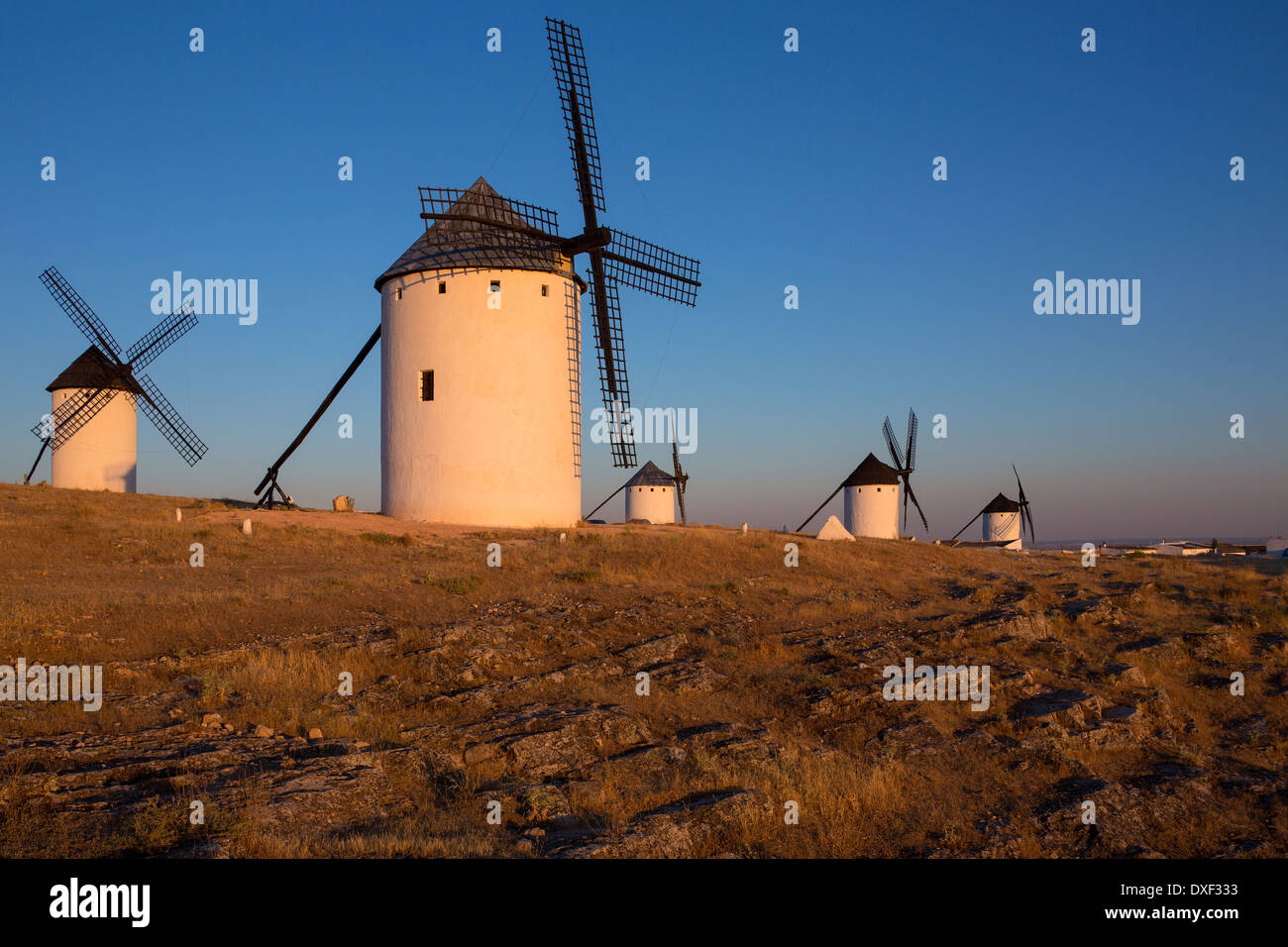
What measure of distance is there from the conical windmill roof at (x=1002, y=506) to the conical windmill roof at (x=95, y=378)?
59247 millimetres

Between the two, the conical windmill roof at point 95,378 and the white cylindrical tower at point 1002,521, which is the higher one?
the conical windmill roof at point 95,378

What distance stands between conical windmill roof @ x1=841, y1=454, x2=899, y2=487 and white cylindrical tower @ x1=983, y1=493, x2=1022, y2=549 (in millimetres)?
13839

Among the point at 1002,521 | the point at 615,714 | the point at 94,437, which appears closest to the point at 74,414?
the point at 94,437

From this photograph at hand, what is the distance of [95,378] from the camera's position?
43594 millimetres

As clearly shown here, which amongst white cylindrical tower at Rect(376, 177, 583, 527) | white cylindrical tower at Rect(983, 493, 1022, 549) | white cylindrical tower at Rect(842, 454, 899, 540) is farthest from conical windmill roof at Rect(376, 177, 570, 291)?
white cylindrical tower at Rect(983, 493, 1022, 549)

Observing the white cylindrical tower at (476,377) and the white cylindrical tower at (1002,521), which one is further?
the white cylindrical tower at (1002,521)

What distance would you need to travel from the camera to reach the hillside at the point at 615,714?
6535 mm

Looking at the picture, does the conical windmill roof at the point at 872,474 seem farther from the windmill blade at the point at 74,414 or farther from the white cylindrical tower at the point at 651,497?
the windmill blade at the point at 74,414

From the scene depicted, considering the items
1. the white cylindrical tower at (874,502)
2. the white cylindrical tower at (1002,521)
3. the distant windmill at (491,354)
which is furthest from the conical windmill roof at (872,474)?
the distant windmill at (491,354)

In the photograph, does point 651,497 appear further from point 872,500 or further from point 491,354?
point 491,354

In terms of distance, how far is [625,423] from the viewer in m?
27.2

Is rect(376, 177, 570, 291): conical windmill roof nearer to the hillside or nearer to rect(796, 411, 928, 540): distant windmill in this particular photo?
the hillside

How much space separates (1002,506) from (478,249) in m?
52.7
